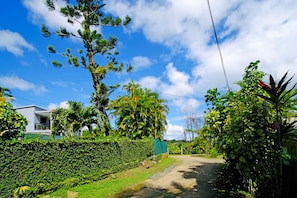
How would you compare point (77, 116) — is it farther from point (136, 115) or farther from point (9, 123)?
point (9, 123)

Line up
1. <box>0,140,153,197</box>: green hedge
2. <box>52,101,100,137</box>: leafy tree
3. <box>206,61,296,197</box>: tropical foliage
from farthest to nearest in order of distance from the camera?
1. <box>52,101,100,137</box>: leafy tree
2. <box>0,140,153,197</box>: green hedge
3. <box>206,61,296,197</box>: tropical foliage

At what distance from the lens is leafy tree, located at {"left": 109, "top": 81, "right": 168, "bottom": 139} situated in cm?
2058

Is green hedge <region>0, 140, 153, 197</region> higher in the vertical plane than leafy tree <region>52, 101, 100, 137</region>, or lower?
lower

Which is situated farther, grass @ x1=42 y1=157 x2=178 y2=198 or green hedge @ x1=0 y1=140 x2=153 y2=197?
grass @ x1=42 y1=157 x2=178 y2=198

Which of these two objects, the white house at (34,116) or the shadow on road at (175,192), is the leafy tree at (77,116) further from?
the white house at (34,116)

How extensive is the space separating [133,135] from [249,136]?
15.1m

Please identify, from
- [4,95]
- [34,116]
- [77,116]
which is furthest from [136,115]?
[34,116]

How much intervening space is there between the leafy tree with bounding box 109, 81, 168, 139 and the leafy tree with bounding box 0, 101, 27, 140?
1239 cm

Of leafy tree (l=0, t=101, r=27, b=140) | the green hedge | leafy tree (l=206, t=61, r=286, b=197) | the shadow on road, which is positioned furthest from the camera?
the shadow on road

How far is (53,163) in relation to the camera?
859 cm

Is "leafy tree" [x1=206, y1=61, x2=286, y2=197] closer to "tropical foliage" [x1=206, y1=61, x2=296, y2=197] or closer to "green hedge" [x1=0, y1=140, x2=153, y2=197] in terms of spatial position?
"tropical foliage" [x1=206, y1=61, x2=296, y2=197]

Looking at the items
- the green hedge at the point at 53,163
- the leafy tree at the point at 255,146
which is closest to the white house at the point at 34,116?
the green hedge at the point at 53,163

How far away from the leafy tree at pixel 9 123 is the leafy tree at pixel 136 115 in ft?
40.7

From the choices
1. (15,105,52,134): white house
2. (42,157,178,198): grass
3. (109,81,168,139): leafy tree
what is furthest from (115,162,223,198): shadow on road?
(15,105,52,134): white house
